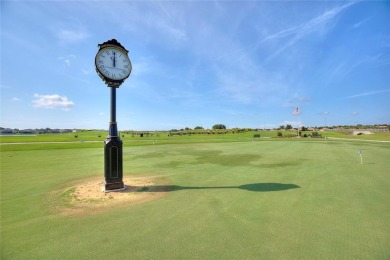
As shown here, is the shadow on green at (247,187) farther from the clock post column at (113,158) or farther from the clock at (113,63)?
the clock at (113,63)

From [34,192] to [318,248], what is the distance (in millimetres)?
9766

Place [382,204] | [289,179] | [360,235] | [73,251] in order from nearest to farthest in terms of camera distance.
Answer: [73,251] → [360,235] → [382,204] → [289,179]

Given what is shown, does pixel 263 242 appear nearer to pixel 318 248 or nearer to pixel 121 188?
pixel 318 248

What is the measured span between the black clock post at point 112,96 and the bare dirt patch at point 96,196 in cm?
60

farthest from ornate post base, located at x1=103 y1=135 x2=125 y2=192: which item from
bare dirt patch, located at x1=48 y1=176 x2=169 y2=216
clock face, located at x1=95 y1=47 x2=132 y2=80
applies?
clock face, located at x1=95 y1=47 x2=132 y2=80

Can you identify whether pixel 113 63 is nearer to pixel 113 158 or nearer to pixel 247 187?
pixel 113 158

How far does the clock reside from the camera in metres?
8.78

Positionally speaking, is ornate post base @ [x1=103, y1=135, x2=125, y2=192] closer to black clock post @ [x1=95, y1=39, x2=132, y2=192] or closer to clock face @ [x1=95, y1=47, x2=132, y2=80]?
black clock post @ [x1=95, y1=39, x2=132, y2=192]

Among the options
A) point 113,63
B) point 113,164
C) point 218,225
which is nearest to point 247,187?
point 218,225

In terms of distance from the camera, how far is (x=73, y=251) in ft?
13.9

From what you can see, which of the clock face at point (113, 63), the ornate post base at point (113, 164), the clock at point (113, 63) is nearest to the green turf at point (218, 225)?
the ornate post base at point (113, 164)

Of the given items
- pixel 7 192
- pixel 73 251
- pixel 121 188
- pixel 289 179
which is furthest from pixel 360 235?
pixel 7 192

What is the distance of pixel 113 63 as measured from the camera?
912 centimetres

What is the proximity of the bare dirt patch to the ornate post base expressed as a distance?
1.23 ft
